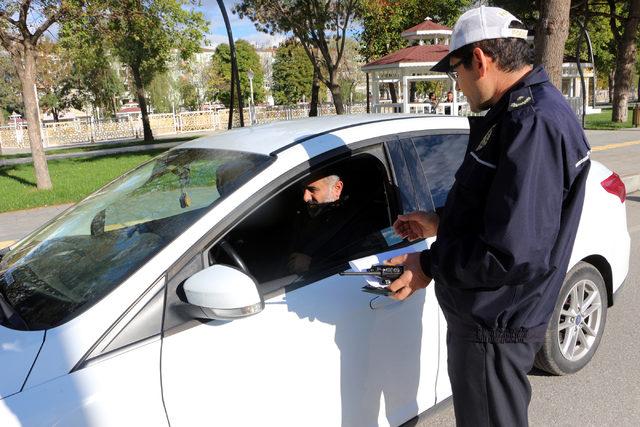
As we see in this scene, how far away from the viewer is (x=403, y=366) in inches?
91.3

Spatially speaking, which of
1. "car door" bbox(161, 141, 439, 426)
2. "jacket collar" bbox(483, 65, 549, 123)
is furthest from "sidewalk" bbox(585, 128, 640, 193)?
"jacket collar" bbox(483, 65, 549, 123)

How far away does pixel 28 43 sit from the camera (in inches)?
457

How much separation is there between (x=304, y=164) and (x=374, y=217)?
56 cm

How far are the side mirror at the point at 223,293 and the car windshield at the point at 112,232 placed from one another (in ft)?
0.79

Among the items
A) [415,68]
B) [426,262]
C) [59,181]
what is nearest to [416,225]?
[426,262]

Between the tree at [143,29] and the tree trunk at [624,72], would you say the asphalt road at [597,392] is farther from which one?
the tree trunk at [624,72]

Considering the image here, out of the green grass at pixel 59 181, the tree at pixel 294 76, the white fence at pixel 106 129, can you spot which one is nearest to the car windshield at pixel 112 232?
the green grass at pixel 59 181

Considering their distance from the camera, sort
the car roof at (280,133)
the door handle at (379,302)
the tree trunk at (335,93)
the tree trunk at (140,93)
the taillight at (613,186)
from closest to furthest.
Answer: the door handle at (379,302) → the car roof at (280,133) → the taillight at (613,186) → the tree trunk at (335,93) → the tree trunk at (140,93)

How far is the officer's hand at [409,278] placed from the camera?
1.88m

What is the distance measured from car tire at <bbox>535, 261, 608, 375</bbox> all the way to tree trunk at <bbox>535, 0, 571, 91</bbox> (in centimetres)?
713

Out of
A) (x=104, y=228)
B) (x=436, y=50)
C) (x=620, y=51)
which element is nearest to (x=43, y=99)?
(x=436, y=50)

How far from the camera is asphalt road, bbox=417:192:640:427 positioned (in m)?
2.91

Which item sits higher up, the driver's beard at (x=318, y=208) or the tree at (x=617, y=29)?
the tree at (x=617, y=29)

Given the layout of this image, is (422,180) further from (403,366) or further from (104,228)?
(104,228)
